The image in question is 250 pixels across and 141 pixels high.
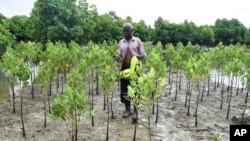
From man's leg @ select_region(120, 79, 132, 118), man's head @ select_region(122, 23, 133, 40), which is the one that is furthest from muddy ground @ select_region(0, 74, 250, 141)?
man's head @ select_region(122, 23, 133, 40)

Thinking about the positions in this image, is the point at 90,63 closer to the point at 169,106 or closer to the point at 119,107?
the point at 119,107

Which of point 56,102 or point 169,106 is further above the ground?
point 56,102

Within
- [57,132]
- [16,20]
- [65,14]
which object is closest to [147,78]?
[57,132]

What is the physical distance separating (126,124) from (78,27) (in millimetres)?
22494

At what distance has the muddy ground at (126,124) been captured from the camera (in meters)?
8.59

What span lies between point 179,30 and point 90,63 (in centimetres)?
3616

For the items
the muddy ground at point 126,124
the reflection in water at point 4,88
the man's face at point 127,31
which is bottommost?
the muddy ground at point 126,124

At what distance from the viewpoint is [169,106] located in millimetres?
12078

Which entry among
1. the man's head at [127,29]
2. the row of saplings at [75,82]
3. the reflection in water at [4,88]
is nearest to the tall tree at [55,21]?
the reflection in water at [4,88]

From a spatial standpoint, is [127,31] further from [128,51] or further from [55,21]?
[55,21]

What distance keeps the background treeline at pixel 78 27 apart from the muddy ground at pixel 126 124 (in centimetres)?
774

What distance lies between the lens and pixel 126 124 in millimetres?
9398

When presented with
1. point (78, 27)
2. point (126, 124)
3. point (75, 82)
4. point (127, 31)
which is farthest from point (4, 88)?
→ point (78, 27)

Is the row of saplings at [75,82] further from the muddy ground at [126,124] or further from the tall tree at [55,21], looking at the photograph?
the tall tree at [55,21]
